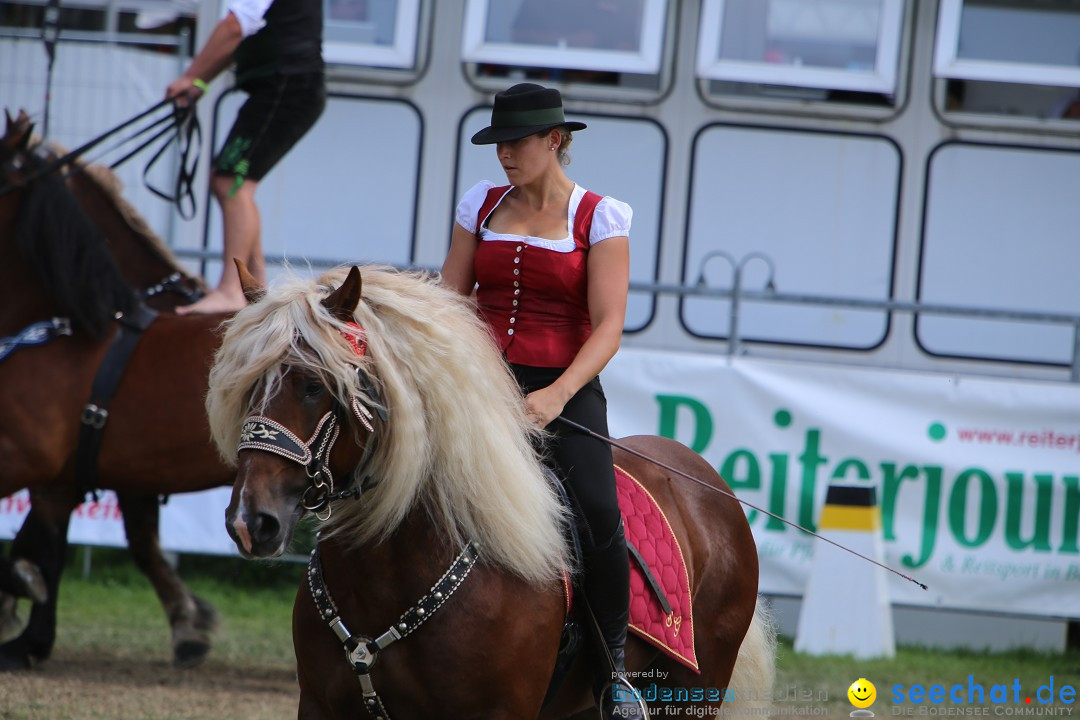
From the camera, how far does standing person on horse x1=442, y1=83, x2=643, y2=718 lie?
3295 millimetres

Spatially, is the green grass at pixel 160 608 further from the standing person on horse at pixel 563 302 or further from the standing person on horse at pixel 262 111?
the standing person on horse at pixel 563 302

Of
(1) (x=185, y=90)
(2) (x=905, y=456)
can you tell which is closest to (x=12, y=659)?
(1) (x=185, y=90)

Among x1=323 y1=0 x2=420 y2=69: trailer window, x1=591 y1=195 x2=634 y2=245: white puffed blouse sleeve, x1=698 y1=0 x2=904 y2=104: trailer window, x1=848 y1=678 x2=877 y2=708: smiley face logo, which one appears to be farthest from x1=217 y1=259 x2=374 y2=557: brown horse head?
x1=698 y1=0 x2=904 y2=104: trailer window

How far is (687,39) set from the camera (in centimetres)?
766

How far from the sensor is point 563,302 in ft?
11.2

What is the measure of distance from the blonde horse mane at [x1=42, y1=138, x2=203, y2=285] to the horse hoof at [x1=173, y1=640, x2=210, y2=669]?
1793 millimetres

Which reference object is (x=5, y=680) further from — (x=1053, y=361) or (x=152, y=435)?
(x=1053, y=361)

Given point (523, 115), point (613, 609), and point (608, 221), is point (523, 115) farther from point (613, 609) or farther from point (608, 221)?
point (613, 609)

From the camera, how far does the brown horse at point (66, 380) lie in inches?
217

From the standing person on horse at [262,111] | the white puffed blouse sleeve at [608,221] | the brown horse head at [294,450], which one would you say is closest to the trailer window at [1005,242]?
the standing person on horse at [262,111]

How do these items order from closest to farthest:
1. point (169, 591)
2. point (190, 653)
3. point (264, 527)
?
point (264, 527) < point (190, 653) < point (169, 591)

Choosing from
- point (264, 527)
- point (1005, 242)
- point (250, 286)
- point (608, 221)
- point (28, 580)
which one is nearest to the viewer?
point (264, 527)

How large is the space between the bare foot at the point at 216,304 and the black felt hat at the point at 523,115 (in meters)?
2.91

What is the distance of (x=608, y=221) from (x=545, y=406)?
0.54 meters
